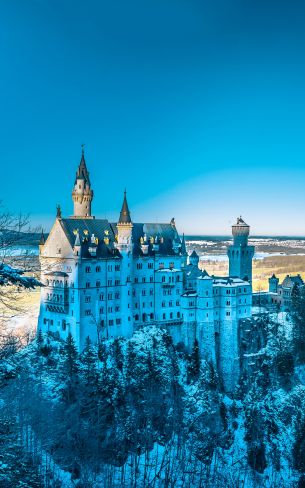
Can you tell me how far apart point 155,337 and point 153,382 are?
10.2 meters

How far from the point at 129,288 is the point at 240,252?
28.6m

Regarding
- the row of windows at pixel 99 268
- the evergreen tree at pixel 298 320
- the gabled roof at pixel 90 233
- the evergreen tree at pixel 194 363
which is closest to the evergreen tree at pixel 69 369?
the row of windows at pixel 99 268

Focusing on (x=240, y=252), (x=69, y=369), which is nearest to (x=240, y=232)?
(x=240, y=252)

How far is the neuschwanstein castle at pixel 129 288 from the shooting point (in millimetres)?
74688

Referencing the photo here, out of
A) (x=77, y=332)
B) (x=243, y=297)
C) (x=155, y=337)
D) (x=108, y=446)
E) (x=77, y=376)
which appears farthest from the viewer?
(x=243, y=297)

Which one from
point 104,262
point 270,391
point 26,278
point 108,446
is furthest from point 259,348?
point 26,278

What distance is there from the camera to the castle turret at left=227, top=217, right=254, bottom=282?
10025cm

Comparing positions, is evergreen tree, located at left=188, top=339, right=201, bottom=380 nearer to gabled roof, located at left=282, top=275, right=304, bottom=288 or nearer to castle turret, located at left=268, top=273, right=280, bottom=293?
gabled roof, located at left=282, top=275, right=304, bottom=288

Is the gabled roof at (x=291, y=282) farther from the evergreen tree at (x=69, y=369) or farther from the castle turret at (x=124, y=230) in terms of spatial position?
the evergreen tree at (x=69, y=369)

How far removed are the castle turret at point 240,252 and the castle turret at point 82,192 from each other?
28.0 metres

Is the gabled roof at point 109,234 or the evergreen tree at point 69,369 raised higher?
the gabled roof at point 109,234

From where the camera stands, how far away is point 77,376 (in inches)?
2653

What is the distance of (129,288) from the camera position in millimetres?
79438

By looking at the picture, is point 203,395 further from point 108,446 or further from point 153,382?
point 108,446
